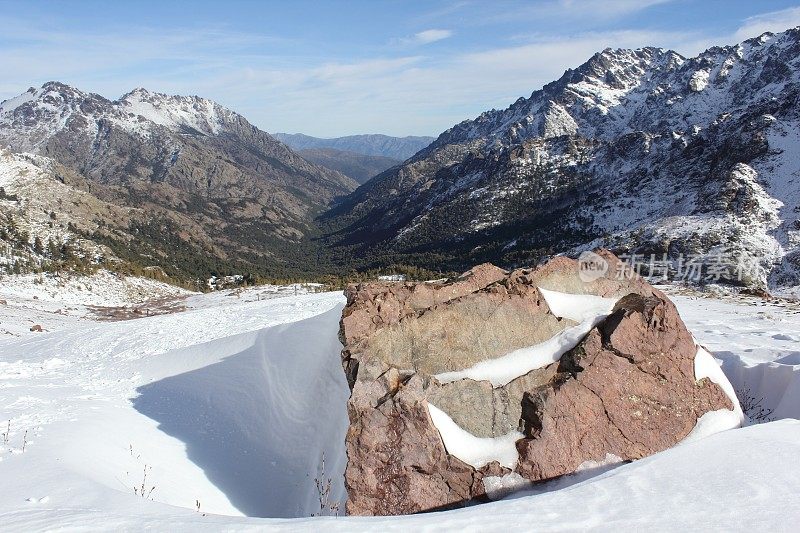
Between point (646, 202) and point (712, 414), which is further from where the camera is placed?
point (646, 202)

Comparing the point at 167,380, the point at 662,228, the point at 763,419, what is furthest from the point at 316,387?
the point at 662,228

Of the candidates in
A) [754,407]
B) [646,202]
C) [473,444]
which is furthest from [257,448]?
[646,202]

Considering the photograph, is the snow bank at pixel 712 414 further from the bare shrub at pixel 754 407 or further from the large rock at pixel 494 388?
the bare shrub at pixel 754 407

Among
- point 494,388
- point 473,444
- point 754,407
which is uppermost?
point 494,388

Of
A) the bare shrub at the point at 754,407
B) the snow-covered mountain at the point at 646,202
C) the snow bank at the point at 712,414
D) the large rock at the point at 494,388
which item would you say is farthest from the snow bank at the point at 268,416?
the snow-covered mountain at the point at 646,202

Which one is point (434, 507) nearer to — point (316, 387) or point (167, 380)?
point (316, 387)

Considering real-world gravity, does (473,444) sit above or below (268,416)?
above

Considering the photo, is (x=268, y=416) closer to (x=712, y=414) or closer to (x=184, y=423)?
(x=184, y=423)

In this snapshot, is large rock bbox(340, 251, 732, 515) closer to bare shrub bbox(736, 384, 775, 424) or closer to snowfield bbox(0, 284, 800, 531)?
snowfield bbox(0, 284, 800, 531)

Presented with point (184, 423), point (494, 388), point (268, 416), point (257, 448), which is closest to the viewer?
point (494, 388)
